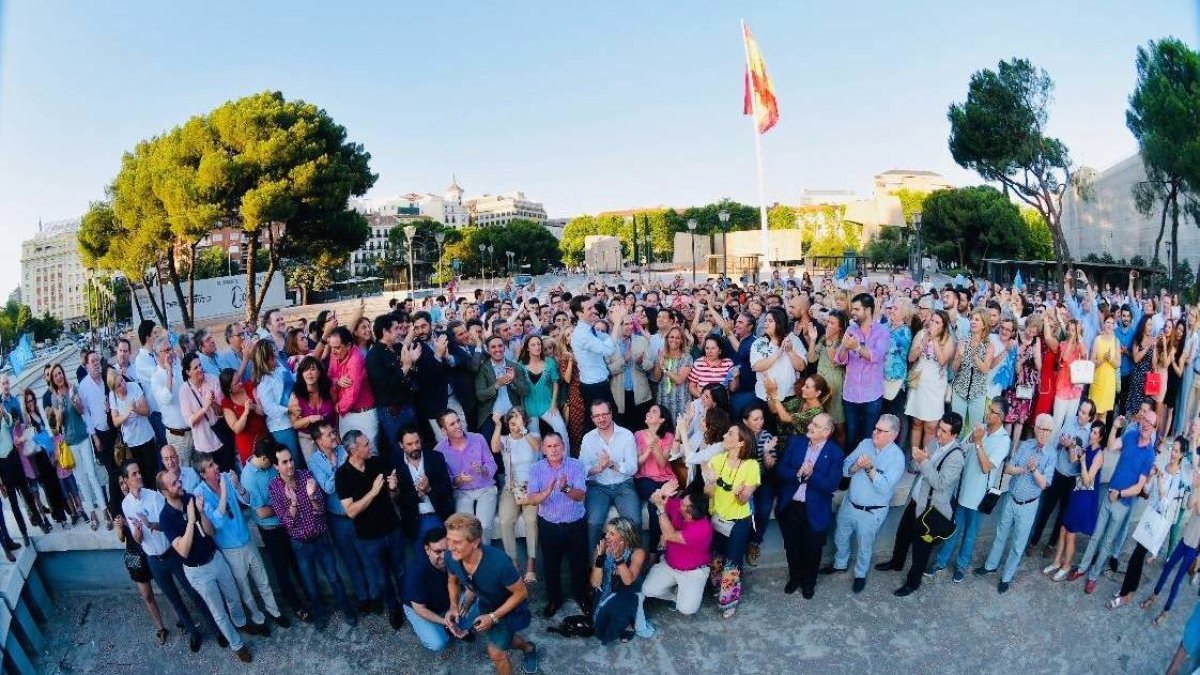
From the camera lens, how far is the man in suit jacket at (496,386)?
522cm

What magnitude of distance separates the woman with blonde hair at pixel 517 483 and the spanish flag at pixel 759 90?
2085cm

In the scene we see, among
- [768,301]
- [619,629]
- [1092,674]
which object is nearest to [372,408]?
[619,629]

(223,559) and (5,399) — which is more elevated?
(5,399)

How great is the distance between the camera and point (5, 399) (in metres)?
5.29

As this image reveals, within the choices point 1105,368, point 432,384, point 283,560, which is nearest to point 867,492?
point 1105,368

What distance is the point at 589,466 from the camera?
15.2ft

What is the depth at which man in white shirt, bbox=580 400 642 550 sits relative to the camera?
460cm

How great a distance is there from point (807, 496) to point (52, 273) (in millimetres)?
174323

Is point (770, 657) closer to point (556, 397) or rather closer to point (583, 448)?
point (583, 448)

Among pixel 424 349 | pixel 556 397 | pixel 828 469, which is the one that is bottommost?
pixel 828 469

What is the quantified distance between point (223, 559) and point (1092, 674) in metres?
5.73

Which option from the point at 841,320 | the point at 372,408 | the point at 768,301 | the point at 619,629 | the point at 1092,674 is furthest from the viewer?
the point at 768,301

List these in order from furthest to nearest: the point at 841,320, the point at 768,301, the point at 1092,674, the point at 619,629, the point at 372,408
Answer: the point at 768,301
the point at 841,320
the point at 372,408
the point at 619,629
the point at 1092,674

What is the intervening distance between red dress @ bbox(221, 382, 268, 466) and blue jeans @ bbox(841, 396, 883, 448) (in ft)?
15.6
